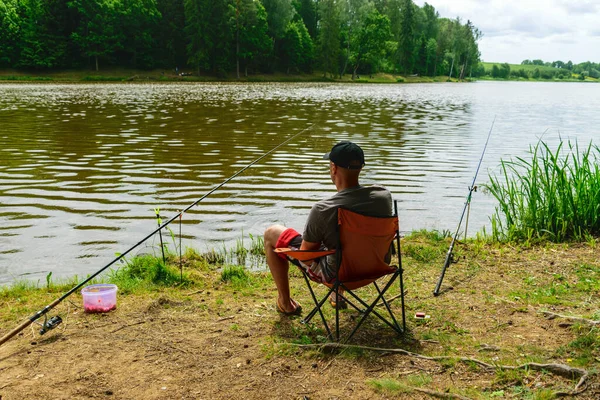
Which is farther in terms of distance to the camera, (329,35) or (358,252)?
(329,35)

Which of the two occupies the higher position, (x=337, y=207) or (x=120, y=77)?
(x=120, y=77)

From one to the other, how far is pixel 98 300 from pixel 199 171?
668 centimetres

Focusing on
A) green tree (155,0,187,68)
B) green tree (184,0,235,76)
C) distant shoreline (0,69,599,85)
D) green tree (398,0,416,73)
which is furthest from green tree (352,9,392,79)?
green tree (155,0,187,68)

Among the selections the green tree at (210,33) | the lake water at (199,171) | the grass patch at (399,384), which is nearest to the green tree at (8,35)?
the green tree at (210,33)

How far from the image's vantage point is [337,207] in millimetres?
3084

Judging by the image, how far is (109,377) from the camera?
9.59 ft

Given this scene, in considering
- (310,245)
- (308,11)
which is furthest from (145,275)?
(308,11)

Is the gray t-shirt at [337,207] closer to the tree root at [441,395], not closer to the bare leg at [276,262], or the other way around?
the bare leg at [276,262]

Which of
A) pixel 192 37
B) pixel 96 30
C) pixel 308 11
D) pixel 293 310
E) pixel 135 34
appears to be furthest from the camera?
pixel 308 11

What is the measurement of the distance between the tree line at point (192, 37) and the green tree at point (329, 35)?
5.4 inches

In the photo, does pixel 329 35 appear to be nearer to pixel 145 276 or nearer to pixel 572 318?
pixel 145 276

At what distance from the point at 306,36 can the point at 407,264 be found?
7066 centimetres

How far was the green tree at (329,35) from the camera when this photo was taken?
222ft

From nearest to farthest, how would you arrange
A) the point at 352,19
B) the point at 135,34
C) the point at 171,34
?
the point at 135,34, the point at 171,34, the point at 352,19
